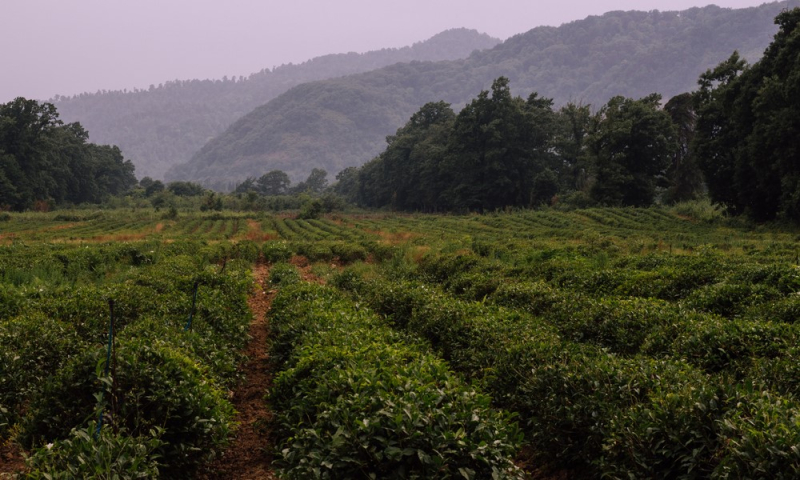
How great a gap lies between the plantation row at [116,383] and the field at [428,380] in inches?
1.1

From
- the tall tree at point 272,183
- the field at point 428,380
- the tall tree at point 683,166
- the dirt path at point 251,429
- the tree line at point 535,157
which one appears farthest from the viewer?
the tall tree at point 272,183

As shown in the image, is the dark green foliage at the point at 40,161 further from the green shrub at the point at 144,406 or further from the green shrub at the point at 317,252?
the green shrub at the point at 144,406

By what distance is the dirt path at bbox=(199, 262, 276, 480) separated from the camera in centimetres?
589

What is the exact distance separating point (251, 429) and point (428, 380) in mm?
3223

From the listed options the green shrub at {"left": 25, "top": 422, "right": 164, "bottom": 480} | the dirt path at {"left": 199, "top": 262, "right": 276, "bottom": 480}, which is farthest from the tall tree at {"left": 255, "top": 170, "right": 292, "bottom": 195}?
the green shrub at {"left": 25, "top": 422, "right": 164, "bottom": 480}

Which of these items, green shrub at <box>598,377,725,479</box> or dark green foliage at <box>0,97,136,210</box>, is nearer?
green shrub at <box>598,377,725,479</box>

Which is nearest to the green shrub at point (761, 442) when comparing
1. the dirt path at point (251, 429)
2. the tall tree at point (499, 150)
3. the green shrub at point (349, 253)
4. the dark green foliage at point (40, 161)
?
the dirt path at point (251, 429)

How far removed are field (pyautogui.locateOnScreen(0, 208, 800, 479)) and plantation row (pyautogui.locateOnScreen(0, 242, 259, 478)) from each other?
0.03 meters

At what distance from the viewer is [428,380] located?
5289 mm

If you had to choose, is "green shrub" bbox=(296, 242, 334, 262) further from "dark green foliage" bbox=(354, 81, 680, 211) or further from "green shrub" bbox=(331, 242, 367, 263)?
"dark green foliage" bbox=(354, 81, 680, 211)

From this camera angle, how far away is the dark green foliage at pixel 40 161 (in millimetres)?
65500

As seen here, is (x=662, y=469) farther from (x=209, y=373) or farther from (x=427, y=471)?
(x=209, y=373)

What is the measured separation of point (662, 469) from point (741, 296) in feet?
22.4

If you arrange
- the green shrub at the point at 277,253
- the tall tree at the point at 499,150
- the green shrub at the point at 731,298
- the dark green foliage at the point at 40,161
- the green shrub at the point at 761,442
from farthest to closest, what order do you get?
the dark green foliage at the point at 40,161 < the tall tree at the point at 499,150 < the green shrub at the point at 277,253 < the green shrub at the point at 731,298 < the green shrub at the point at 761,442
